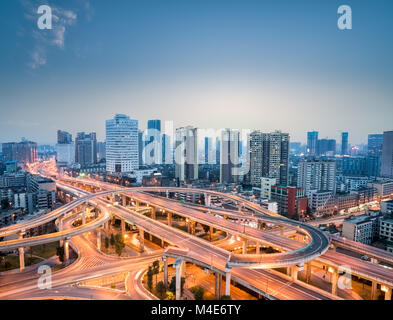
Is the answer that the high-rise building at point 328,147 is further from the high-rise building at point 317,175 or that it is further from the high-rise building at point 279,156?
the high-rise building at point 317,175

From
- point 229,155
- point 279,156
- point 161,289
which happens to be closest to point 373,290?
point 161,289

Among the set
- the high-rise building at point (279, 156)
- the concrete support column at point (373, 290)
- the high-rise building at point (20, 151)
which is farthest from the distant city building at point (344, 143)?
the high-rise building at point (20, 151)

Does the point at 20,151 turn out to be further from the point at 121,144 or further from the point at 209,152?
the point at 209,152

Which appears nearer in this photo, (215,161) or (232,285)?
(232,285)

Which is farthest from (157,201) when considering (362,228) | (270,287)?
(362,228)

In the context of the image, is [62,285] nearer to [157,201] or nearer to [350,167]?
[157,201]

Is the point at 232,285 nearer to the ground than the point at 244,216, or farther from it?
nearer to the ground
